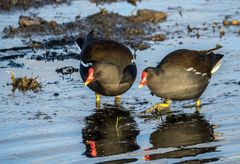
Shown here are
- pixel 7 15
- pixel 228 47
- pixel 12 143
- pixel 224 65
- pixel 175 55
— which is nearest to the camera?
pixel 12 143

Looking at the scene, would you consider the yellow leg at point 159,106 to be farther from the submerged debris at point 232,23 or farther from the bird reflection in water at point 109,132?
the submerged debris at point 232,23

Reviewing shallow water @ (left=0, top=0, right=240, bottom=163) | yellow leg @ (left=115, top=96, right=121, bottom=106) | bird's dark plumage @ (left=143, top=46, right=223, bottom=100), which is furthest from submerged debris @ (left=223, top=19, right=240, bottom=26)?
yellow leg @ (left=115, top=96, right=121, bottom=106)

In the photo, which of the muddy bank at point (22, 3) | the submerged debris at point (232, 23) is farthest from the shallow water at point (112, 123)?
the muddy bank at point (22, 3)

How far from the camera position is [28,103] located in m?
10.0

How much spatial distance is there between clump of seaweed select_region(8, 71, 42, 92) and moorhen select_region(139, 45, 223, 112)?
1.95 metres

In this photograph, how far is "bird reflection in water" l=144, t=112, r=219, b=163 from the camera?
25.9ft

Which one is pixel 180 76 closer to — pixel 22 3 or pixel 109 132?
pixel 109 132

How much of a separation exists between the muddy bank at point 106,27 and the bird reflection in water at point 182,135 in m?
3.76

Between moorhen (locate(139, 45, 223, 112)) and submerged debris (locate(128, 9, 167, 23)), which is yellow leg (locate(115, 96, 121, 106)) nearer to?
moorhen (locate(139, 45, 223, 112))

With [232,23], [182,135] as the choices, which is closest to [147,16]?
[232,23]

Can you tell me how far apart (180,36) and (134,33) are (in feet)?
2.83

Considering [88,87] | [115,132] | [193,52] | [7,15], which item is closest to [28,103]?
[88,87]

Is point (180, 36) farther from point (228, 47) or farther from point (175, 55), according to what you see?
point (175, 55)

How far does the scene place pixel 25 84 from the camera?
1062cm
